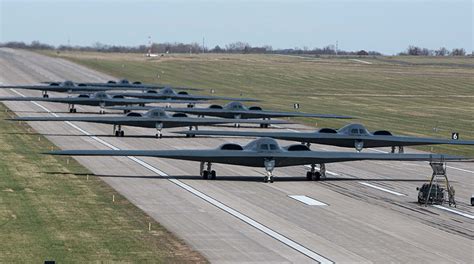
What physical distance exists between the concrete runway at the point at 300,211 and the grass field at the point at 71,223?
105 cm

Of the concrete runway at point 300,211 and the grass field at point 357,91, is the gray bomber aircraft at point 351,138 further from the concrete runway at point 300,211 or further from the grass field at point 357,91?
the grass field at point 357,91

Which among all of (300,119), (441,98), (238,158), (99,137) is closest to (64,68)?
(441,98)

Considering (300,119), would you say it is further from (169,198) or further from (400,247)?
(400,247)

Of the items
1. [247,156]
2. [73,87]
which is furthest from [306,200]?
[73,87]

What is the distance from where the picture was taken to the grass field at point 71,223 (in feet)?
101

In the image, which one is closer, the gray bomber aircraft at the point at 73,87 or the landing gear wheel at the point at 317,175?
the landing gear wheel at the point at 317,175

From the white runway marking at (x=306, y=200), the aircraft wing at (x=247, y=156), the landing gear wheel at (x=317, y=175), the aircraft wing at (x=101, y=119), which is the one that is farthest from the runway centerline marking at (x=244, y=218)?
the aircraft wing at (x=101, y=119)

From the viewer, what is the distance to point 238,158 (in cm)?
4888

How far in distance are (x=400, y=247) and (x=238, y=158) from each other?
1643 centimetres

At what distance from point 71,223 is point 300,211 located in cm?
952

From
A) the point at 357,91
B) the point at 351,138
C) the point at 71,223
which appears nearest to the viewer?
the point at 71,223

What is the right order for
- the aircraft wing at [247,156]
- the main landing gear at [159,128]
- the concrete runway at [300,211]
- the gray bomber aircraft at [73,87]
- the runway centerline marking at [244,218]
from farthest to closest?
the gray bomber aircraft at [73,87], the main landing gear at [159,128], the aircraft wing at [247,156], the concrete runway at [300,211], the runway centerline marking at [244,218]

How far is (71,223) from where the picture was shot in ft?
118

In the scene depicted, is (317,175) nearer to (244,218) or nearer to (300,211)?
(300,211)
